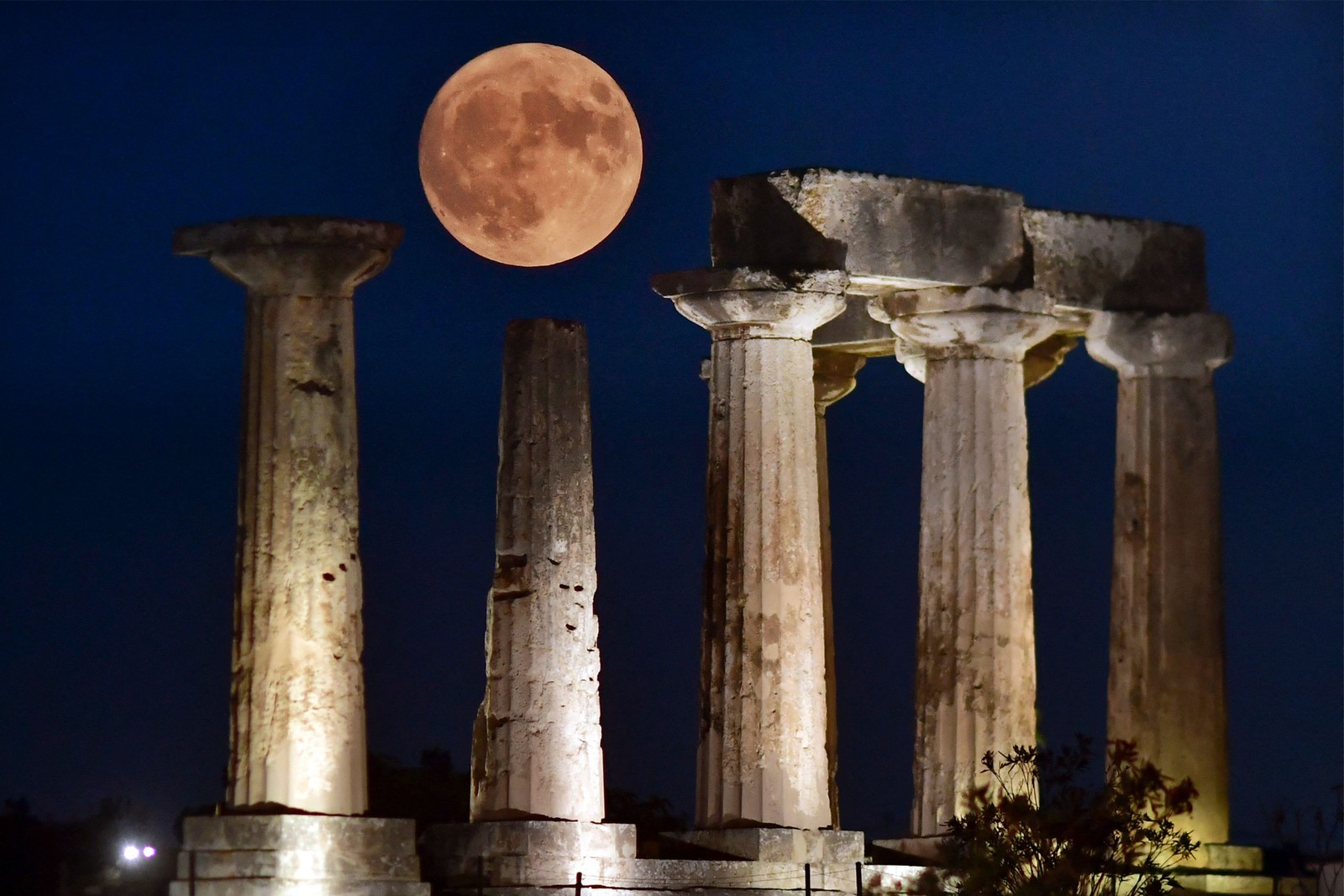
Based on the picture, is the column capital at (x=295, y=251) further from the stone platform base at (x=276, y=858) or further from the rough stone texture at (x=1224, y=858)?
the rough stone texture at (x=1224, y=858)

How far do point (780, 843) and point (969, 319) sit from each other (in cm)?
1179

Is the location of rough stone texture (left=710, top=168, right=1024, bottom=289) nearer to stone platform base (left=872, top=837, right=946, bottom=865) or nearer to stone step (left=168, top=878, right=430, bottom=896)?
stone platform base (left=872, top=837, right=946, bottom=865)

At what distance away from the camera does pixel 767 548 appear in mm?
72875

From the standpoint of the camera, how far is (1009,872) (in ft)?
237

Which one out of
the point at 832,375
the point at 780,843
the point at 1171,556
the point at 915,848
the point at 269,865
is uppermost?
the point at 832,375

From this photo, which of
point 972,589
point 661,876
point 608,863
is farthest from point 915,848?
point 608,863

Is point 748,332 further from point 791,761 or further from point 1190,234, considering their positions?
point 1190,234

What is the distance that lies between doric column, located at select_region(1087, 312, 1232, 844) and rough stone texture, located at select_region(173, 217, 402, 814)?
21.2 meters

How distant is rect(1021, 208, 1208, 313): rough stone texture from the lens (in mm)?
78625

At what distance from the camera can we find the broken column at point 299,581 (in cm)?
6369

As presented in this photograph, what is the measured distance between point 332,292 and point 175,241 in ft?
9.58

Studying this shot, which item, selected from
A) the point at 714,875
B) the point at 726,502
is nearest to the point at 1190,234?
the point at 726,502

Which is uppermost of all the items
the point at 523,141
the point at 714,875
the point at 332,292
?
the point at 523,141

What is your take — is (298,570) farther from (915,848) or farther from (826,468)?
(826,468)
